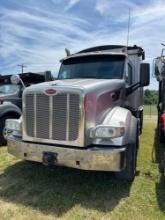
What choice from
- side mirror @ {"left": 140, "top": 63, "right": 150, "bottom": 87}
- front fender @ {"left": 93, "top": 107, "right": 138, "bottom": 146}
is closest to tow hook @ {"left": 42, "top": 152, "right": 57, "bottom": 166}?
front fender @ {"left": 93, "top": 107, "right": 138, "bottom": 146}

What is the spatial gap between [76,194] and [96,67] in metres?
2.72

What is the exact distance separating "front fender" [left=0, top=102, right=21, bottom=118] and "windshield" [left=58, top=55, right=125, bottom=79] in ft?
7.32

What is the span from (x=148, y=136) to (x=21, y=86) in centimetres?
458

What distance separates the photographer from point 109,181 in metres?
5.23

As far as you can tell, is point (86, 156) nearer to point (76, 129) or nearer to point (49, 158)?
point (76, 129)

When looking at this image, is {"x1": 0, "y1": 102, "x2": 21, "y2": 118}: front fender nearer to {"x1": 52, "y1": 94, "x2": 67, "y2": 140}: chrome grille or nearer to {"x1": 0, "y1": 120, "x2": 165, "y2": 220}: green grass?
{"x1": 0, "y1": 120, "x2": 165, "y2": 220}: green grass

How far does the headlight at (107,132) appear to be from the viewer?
14.1 feet

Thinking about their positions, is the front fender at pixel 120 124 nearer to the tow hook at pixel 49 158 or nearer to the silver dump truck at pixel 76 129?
the silver dump truck at pixel 76 129

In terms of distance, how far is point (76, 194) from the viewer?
4.68m

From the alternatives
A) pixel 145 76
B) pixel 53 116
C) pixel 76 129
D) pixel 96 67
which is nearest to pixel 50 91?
pixel 53 116

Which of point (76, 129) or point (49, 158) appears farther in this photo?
point (49, 158)

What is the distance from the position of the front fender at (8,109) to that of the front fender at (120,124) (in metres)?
3.88

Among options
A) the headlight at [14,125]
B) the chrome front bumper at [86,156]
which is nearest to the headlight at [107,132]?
the chrome front bumper at [86,156]

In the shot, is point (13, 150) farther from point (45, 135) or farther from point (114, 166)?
point (114, 166)
